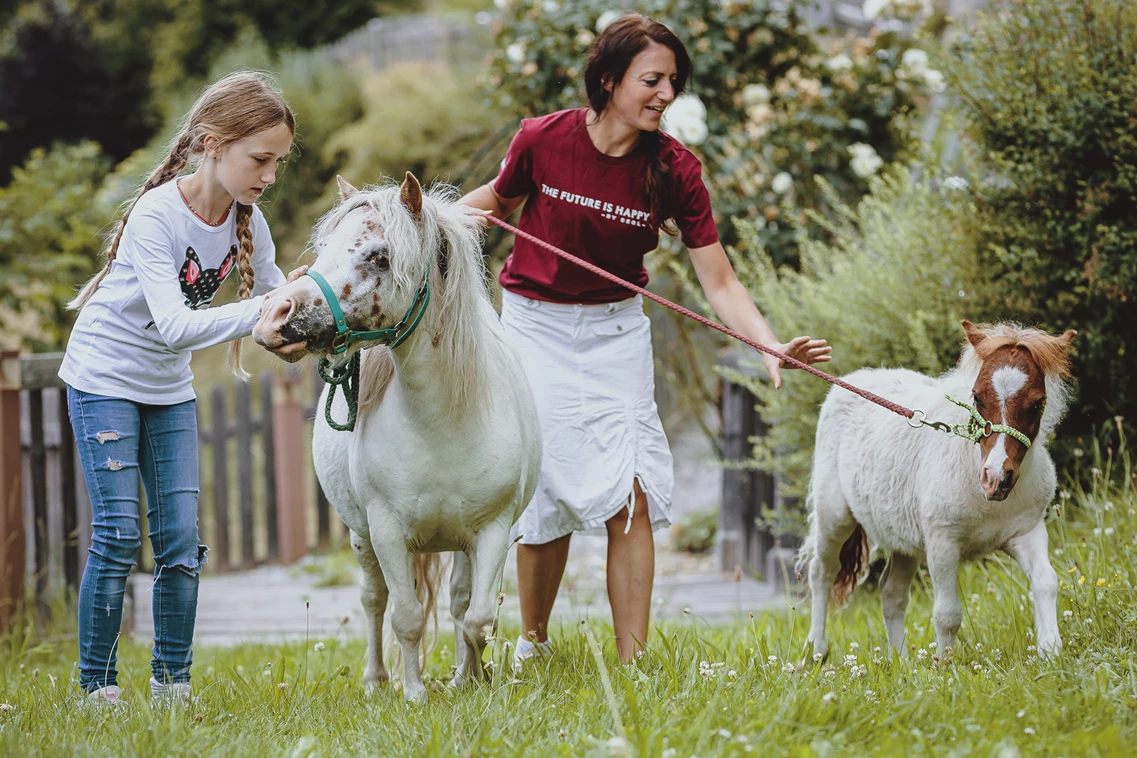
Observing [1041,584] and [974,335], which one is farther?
[974,335]

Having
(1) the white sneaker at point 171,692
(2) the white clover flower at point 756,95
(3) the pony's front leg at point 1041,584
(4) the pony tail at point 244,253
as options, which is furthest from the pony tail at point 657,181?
(2) the white clover flower at point 756,95

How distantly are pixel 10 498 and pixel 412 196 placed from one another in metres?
3.27

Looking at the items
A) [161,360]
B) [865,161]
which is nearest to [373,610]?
[161,360]

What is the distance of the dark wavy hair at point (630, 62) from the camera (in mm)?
3637

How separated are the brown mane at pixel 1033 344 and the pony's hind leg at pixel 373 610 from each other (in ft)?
6.59

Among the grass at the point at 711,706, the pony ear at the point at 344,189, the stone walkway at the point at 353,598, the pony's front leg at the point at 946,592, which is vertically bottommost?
the stone walkway at the point at 353,598

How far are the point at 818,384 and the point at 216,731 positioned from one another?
3.19m

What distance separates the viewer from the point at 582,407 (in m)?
3.83

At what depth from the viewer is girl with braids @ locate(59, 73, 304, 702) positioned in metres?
3.30

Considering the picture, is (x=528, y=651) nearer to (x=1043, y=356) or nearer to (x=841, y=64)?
(x=1043, y=356)

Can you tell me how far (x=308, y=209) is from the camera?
46.3 ft

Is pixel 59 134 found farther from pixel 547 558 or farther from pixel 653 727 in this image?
pixel 653 727

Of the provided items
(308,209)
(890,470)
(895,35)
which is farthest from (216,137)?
(308,209)

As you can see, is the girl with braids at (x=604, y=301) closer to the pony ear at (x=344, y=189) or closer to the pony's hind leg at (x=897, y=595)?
→ the pony ear at (x=344, y=189)
